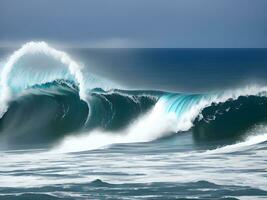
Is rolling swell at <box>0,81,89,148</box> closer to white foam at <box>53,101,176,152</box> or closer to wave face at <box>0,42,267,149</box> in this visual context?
wave face at <box>0,42,267,149</box>

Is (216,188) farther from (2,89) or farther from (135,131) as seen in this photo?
(2,89)

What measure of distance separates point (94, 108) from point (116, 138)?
274 centimetres

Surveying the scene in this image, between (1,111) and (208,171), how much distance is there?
7.92 m

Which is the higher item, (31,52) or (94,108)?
(31,52)

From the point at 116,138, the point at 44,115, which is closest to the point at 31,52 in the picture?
the point at 44,115

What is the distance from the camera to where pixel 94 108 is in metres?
19.0

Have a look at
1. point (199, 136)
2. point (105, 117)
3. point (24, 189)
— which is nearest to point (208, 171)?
point (24, 189)

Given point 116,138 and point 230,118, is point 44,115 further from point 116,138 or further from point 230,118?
point 230,118

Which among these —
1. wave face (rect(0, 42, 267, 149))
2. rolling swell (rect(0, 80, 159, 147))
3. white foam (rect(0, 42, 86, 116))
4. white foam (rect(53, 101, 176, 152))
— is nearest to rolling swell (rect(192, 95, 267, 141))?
wave face (rect(0, 42, 267, 149))

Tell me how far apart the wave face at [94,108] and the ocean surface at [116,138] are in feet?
0.09

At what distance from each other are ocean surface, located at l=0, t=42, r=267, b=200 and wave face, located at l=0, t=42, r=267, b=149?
0.09 feet

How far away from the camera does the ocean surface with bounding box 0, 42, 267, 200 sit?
37.2 ft

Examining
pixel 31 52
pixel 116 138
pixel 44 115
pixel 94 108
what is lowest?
pixel 116 138

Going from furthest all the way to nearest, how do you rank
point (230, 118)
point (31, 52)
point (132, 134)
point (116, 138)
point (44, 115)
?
point (31, 52)
point (44, 115)
point (230, 118)
point (132, 134)
point (116, 138)
